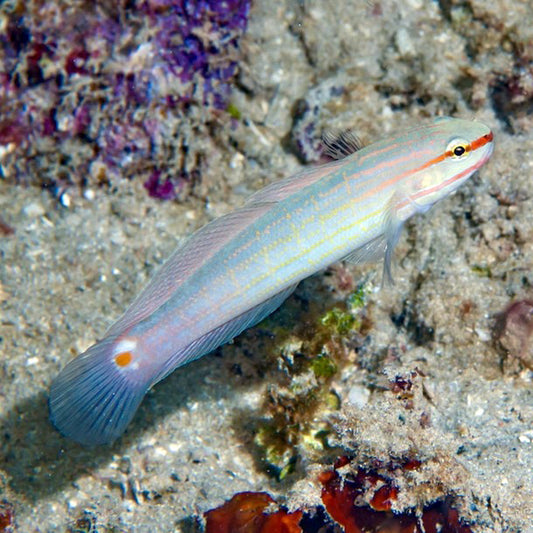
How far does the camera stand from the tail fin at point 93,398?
3.12 m

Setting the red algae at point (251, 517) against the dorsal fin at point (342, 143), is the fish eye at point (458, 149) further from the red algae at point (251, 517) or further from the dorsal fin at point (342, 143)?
the red algae at point (251, 517)

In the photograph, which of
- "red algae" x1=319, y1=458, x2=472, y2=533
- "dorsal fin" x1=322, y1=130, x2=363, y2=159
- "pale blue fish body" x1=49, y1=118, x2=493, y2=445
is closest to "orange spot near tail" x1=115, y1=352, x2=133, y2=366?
"pale blue fish body" x1=49, y1=118, x2=493, y2=445

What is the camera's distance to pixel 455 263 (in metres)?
4.37

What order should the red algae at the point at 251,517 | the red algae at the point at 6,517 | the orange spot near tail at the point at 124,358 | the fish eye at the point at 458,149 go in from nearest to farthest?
the orange spot near tail at the point at 124,358 → the fish eye at the point at 458,149 → the red algae at the point at 251,517 → the red algae at the point at 6,517

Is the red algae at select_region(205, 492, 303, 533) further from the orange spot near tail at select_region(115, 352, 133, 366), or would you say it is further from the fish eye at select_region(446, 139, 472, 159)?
the fish eye at select_region(446, 139, 472, 159)

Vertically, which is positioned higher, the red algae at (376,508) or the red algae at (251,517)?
the red algae at (251,517)

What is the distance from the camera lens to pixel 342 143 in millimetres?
3412

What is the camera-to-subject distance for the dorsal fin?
11.1 feet

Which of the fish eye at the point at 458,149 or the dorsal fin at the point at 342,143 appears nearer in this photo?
the fish eye at the point at 458,149

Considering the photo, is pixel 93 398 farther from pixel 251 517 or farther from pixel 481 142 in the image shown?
pixel 481 142

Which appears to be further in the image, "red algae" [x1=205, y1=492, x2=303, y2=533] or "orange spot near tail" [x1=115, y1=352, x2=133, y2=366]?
"red algae" [x1=205, y1=492, x2=303, y2=533]

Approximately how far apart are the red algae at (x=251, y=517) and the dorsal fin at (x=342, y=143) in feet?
7.82

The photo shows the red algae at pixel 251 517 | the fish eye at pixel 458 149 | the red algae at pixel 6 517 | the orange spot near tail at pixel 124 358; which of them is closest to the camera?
the orange spot near tail at pixel 124 358

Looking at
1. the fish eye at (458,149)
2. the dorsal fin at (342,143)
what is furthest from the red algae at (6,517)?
the fish eye at (458,149)
